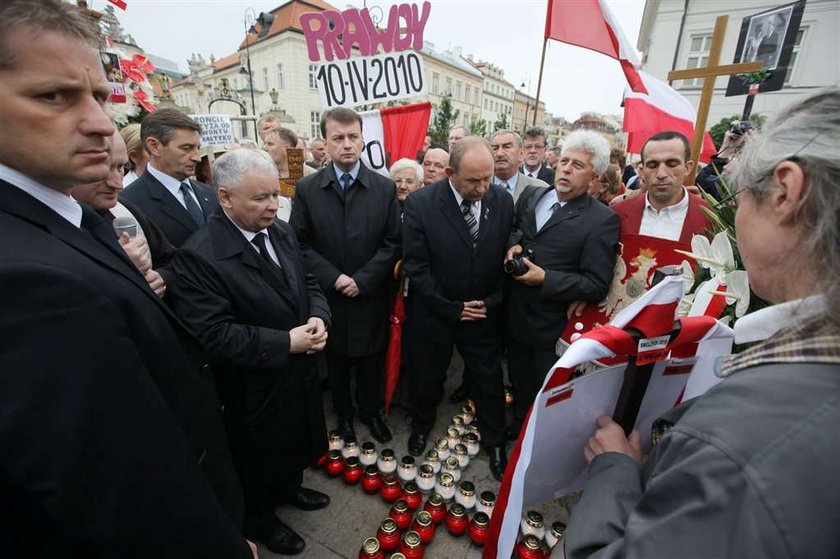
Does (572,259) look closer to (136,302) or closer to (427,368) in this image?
(427,368)

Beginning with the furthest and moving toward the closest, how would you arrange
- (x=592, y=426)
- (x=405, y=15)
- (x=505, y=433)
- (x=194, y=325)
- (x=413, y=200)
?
(x=405, y=15) → (x=505, y=433) → (x=413, y=200) → (x=194, y=325) → (x=592, y=426)

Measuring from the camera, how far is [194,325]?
187 cm

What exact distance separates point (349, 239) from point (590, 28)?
3124 mm

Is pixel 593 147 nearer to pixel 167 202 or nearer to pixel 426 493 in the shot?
pixel 426 493

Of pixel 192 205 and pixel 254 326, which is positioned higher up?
pixel 192 205

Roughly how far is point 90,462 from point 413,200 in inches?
92.5

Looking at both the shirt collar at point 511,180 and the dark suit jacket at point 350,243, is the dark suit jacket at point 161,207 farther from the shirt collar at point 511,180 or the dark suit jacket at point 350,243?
the shirt collar at point 511,180

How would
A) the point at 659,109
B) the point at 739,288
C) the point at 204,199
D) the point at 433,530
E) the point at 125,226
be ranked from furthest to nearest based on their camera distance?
1. the point at 659,109
2. the point at 204,199
3. the point at 433,530
4. the point at 125,226
5. the point at 739,288

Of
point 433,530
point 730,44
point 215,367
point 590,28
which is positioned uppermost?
point 730,44

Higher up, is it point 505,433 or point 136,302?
point 136,302

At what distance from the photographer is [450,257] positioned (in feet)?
9.01

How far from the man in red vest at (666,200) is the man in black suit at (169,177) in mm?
3133

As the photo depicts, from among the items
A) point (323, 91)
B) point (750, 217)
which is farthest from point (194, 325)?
point (323, 91)

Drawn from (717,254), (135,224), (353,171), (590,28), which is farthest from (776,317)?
(590,28)
